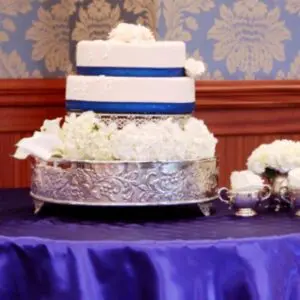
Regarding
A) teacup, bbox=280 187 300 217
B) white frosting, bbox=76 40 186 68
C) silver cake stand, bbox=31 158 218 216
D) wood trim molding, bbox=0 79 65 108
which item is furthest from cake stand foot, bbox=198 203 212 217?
wood trim molding, bbox=0 79 65 108

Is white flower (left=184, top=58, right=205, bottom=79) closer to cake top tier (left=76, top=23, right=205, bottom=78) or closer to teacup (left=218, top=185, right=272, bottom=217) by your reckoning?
cake top tier (left=76, top=23, right=205, bottom=78)

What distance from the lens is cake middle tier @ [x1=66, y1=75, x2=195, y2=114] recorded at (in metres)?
1.79

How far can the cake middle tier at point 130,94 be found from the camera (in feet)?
5.88

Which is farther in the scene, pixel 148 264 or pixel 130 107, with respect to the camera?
pixel 130 107

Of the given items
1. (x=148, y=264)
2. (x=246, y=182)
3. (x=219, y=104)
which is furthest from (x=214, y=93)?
(x=148, y=264)

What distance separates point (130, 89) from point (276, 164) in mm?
355

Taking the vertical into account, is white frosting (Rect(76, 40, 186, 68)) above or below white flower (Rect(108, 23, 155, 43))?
below

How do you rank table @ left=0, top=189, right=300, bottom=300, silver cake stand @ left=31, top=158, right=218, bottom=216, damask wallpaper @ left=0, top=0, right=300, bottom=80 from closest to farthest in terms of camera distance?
table @ left=0, top=189, right=300, bottom=300 → silver cake stand @ left=31, top=158, right=218, bottom=216 → damask wallpaper @ left=0, top=0, right=300, bottom=80

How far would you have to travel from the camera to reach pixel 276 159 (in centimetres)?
194

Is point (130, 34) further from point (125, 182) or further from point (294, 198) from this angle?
point (294, 198)

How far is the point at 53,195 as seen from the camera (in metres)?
1.79

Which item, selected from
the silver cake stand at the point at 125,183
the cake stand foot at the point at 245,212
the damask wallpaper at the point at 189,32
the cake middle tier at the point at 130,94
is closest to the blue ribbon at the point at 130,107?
the cake middle tier at the point at 130,94

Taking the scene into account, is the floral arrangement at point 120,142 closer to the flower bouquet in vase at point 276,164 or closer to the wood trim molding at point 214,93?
the flower bouquet in vase at point 276,164

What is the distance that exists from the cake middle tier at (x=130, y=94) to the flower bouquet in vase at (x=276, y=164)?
0.23m
